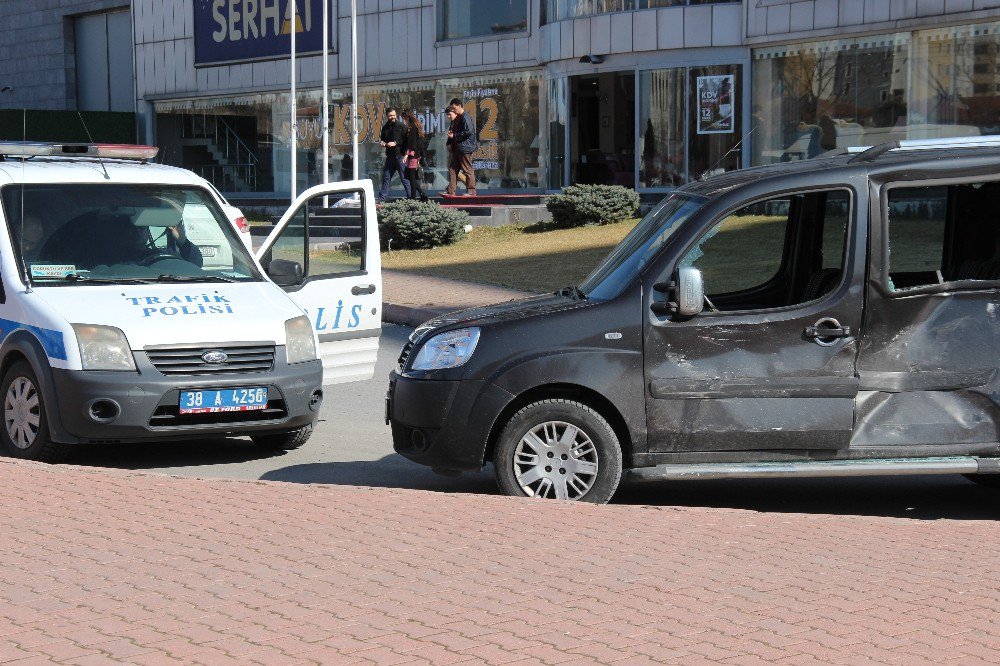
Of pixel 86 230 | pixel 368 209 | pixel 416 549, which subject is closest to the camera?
pixel 416 549

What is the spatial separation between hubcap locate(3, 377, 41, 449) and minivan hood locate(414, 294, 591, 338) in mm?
2623

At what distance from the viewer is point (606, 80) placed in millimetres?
29844

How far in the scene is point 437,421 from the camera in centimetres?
746

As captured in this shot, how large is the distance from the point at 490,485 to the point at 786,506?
1.74 meters

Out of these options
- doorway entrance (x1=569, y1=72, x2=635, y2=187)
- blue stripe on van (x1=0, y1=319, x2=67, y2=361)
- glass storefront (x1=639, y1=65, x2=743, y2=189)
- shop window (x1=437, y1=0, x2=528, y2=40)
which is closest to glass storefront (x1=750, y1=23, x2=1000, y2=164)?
glass storefront (x1=639, y1=65, x2=743, y2=189)

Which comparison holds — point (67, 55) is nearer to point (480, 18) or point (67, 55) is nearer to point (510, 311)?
point (480, 18)

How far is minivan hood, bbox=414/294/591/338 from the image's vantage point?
7.47m

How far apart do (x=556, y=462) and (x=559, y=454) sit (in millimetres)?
47

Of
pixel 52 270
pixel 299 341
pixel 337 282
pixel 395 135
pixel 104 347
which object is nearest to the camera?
pixel 104 347

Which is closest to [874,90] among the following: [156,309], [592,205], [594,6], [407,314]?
[592,205]

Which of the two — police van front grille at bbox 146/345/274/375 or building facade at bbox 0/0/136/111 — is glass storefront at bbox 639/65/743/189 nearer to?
police van front grille at bbox 146/345/274/375

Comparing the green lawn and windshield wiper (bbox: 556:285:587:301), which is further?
the green lawn

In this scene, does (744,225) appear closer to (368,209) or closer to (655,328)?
(655,328)

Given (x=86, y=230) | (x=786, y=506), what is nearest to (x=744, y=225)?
(x=786, y=506)
